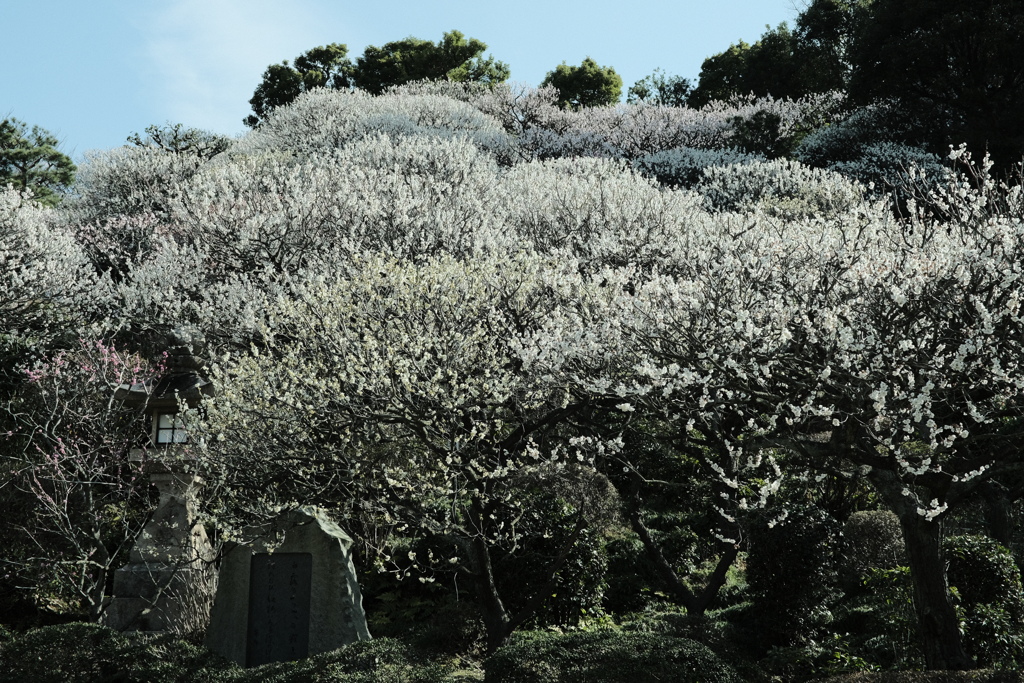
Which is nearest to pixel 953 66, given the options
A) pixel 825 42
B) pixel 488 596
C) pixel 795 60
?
pixel 825 42

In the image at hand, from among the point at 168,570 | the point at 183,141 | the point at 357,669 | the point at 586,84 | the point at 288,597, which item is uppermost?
the point at 586,84

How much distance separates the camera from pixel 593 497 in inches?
585

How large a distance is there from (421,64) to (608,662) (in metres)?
47.5

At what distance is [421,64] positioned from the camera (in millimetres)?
50469

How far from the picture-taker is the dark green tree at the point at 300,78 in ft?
163

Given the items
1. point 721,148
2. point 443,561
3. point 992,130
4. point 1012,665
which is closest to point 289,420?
point 443,561

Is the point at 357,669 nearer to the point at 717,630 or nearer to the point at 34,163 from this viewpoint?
the point at 717,630

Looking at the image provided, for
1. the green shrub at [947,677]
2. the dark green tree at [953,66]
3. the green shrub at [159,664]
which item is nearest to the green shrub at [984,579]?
the green shrub at [947,677]

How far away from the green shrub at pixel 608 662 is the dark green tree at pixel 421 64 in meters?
45.9

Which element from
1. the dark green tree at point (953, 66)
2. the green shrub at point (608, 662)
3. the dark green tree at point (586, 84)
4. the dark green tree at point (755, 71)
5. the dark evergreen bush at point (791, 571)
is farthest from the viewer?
the dark green tree at point (586, 84)

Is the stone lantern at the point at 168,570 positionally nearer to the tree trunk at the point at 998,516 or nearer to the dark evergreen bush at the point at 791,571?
the dark evergreen bush at the point at 791,571

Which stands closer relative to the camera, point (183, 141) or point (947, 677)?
point (947, 677)

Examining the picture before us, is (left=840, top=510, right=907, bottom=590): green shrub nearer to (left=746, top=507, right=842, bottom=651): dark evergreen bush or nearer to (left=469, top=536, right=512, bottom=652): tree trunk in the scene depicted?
(left=746, top=507, right=842, bottom=651): dark evergreen bush

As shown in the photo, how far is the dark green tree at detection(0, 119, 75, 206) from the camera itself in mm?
36094
